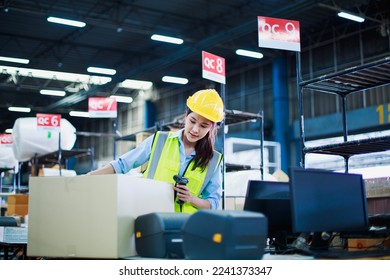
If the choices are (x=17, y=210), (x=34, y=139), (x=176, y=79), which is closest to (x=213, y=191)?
(x=17, y=210)

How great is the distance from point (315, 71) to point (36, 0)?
6272 mm

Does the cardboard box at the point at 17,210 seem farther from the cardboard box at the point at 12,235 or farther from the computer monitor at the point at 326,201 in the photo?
the computer monitor at the point at 326,201

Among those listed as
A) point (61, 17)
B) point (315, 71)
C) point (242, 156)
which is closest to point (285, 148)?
point (242, 156)

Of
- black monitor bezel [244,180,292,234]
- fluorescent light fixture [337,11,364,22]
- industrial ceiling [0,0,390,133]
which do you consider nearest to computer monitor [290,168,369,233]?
black monitor bezel [244,180,292,234]

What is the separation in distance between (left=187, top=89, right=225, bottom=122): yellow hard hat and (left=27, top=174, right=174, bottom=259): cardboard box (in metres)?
0.38

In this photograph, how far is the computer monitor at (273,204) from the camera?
76.5 inches

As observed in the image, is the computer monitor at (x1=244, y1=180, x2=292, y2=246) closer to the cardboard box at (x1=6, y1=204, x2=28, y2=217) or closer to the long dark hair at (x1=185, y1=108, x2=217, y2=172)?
the long dark hair at (x1=185, y1=108, x2=217, y2=172)

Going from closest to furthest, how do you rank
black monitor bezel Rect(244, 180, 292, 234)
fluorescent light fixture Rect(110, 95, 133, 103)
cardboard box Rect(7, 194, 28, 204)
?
black monitor bezel Rect(244, 180, 292, 234) < cardboard box Rect(7, 194, 28, 204) < fluorescent light fixture Rect(110, 95, 133, 103)

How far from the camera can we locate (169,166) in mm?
2113

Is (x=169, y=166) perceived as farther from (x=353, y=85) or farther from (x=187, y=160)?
(x=353, y=85)

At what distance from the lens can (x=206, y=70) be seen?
13.5 ft

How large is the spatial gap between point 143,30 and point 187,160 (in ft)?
30.2

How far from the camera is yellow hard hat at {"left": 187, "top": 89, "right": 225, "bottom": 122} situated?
77.0 inches
